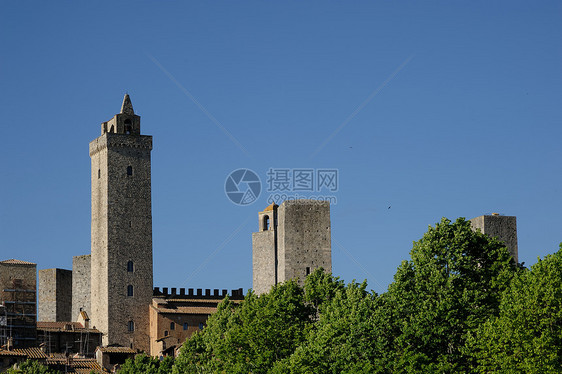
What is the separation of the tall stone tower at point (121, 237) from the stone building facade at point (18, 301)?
505 cm

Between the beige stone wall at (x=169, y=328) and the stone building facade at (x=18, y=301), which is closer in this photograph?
the stone building facade at (x=18, y=301)

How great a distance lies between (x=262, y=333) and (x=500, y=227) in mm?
13013

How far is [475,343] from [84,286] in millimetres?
59548

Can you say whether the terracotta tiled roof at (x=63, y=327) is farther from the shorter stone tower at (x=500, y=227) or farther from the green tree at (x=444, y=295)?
the green tree at (x=444, y=295)

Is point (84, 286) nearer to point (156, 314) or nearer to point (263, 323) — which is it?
point (156, 314)

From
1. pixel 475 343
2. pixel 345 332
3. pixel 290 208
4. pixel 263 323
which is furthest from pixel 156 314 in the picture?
pixel 475 343

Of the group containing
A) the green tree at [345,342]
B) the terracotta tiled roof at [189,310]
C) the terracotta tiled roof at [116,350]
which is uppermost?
the terracotta tiled roof at [189,310]

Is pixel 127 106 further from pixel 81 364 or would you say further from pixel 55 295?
pixel 81 364

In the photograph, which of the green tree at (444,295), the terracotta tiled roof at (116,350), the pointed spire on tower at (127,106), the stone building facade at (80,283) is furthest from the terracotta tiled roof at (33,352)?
the green tree at (444,295)

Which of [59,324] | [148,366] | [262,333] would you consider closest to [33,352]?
[59,324]

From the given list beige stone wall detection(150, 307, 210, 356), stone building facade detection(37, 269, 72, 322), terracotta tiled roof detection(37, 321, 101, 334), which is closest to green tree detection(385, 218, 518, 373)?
beige stone wall detection(150, 307, 210, 356)

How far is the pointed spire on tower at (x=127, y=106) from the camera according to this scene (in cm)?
9769

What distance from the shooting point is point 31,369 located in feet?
239

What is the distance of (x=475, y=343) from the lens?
146 ft
